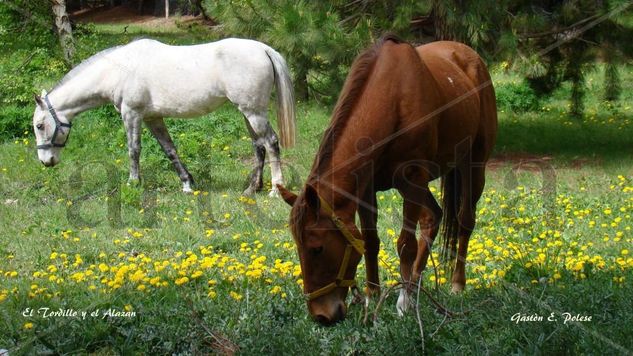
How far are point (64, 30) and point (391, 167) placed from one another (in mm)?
12331

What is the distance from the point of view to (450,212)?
19.8 feet

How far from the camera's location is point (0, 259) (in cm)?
662

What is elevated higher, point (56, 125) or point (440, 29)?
point (440, 29)

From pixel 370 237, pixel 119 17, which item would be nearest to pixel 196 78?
pixel 370 237

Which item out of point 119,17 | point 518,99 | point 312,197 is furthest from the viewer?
point 119,17

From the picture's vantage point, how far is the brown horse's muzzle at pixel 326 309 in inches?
169

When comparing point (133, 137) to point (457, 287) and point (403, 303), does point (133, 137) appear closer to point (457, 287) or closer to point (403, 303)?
point (457, 287)

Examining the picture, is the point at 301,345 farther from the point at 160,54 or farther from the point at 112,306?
the point at 160,54

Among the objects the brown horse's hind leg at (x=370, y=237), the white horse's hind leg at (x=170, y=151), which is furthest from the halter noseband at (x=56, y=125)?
the brown horse's hind leg at (x=370, y=237)

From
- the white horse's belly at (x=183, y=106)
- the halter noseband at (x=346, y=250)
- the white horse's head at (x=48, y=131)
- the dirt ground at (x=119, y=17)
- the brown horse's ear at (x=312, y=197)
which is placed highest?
the brown horse's ear at (x=312, y=197)

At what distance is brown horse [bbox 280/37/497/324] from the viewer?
4285mm

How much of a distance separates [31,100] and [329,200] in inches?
500

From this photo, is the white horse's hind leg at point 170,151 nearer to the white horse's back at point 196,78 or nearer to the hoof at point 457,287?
the white horse's back at point 196,78

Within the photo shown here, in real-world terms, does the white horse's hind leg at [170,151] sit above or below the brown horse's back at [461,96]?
below
